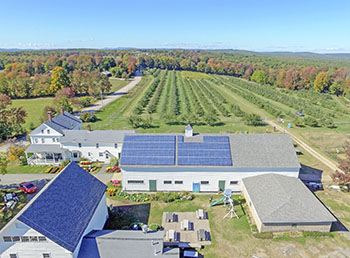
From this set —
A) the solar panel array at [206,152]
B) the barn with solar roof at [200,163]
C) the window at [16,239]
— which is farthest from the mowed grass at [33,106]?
the window at [16,239]

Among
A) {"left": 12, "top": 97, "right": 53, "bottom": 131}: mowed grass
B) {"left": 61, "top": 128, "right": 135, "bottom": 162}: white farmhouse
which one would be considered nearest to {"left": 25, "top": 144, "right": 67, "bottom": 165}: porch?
{"left": 61, "top": 128, "right": 135, "bottom": 162}: white farmhouse

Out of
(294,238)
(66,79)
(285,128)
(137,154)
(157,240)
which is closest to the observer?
(157,240)

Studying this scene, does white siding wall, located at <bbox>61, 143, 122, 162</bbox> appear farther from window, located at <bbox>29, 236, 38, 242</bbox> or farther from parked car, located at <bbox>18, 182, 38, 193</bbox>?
window, located at <bbox>29, 236, 38, 242</bbox>

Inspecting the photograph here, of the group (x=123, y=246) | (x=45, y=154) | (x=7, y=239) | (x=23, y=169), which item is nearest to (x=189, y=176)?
(x=123, y=246)

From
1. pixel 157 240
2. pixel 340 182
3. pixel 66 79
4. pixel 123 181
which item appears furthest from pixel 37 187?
pixel 66 79

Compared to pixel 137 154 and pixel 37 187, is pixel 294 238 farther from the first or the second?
pixel 37 187

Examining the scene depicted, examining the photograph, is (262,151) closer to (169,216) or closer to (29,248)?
(169,216)

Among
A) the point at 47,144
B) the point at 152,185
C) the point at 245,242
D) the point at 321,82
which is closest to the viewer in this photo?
the point at 245,242
